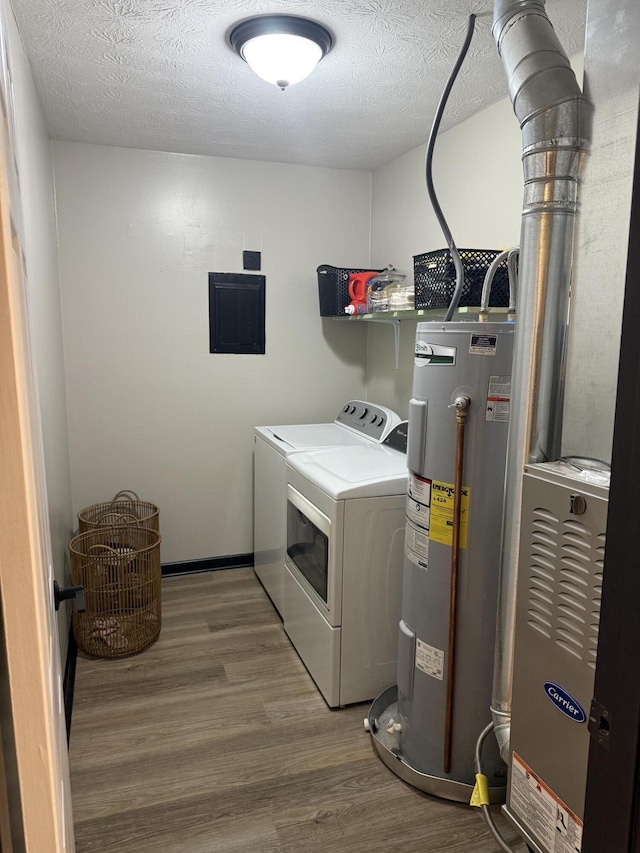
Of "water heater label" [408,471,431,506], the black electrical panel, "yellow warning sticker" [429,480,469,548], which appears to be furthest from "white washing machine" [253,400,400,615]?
"yellow warning sticker" [429,480,469,548]

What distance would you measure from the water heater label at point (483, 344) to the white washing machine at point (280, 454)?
45.5 inches

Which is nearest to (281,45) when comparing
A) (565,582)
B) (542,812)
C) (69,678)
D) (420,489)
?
(420,489)

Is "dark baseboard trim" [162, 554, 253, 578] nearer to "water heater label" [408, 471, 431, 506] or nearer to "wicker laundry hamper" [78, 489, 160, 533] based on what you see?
"wicker laundry hamper" [78, 489, 160, 533]

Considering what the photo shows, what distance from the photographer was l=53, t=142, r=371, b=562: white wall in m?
3.09

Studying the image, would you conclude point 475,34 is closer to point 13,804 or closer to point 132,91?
point 132,91

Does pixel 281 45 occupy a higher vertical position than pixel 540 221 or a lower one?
higher

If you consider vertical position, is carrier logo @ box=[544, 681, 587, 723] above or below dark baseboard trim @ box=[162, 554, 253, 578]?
above

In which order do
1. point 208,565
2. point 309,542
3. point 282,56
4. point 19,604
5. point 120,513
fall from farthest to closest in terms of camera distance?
point 208,565 < point 120,513 < point 309,542 < point 282,56 < point 19,604

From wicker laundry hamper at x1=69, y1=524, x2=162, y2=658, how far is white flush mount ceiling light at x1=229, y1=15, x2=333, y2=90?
199 cm

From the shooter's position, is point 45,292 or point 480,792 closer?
point 480,792

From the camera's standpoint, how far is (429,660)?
188cm

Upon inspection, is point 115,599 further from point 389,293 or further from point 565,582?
point 565,582

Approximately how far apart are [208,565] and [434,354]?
7.51 ft

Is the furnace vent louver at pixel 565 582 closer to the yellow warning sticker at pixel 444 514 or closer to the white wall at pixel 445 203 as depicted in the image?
the yellow warning sticker at pixel 444 514
